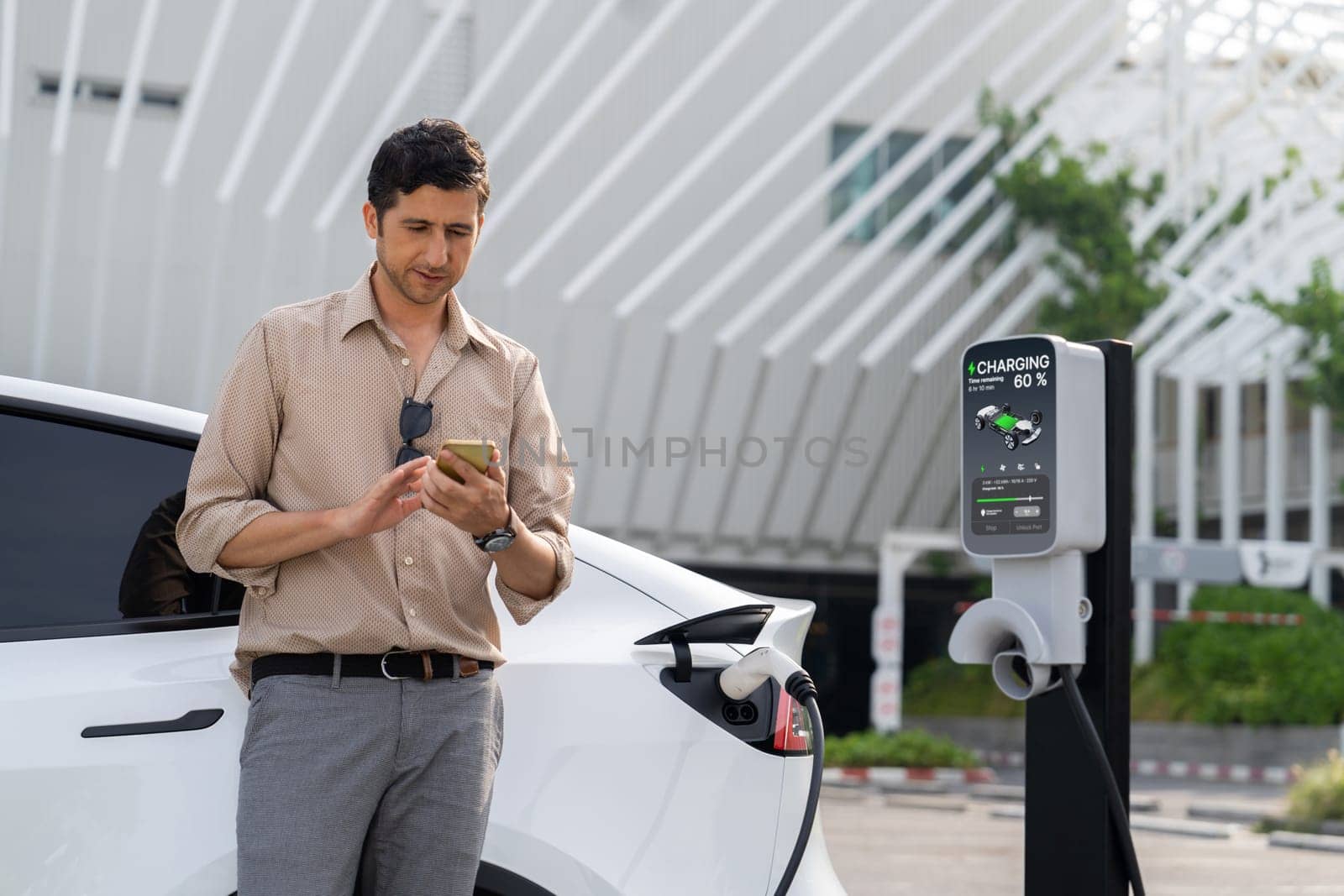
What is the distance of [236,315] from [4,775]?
17150 mm

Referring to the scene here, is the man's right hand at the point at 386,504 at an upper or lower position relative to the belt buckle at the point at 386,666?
upper

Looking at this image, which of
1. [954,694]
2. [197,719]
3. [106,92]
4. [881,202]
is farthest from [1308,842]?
[106,92]

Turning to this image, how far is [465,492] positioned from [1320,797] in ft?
37.4

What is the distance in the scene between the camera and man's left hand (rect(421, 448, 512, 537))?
1.99m

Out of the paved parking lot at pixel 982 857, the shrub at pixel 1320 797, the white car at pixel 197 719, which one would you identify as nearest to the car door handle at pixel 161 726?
the white car at pixel 197 719

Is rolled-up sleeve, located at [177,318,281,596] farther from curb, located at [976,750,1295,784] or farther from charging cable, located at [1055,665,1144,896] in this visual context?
curb, located at [976,750,1295,784]

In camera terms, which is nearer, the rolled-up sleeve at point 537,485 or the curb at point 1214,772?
the rolled-up sleeve at point 537,485

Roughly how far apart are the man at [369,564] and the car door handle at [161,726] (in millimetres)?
150

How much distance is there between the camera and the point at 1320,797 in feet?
38.3

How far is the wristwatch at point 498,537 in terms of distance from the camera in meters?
2.13

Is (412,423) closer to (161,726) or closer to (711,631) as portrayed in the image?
(161,726)

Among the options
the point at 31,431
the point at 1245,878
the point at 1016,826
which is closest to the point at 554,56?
the point at 1016,826

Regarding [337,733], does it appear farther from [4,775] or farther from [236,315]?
[236,315]

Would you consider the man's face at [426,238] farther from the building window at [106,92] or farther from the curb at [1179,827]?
the building window at [106,92]
